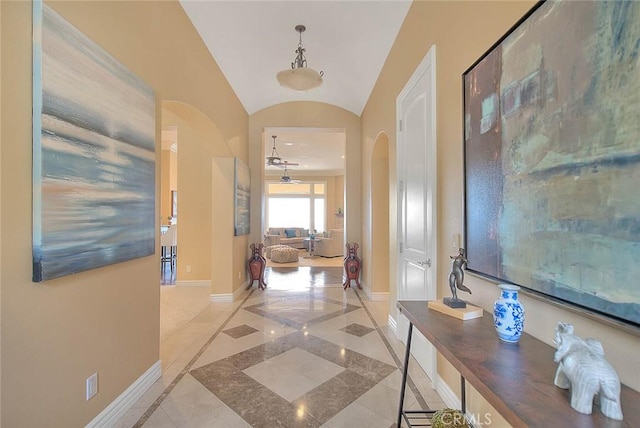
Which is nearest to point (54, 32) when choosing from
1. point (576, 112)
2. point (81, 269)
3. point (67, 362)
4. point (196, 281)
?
point (81, 269)

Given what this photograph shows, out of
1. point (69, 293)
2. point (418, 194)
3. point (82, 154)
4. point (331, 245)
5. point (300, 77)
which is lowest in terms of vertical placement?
point (331, 245)

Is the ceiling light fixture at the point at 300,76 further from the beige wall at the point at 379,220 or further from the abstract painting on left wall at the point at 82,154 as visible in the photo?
the beige wall at the point at 379,220

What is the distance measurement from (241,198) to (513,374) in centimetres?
444

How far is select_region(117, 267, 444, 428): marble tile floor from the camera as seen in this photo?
1968 mm

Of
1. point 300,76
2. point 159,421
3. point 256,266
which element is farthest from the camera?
point 256,266

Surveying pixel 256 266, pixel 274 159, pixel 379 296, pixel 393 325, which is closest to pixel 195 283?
pixel 256 266

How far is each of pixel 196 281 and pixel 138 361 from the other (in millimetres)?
3677

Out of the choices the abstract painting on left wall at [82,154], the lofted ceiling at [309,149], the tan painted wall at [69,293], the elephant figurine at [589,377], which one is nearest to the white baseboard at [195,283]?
the lofted ceiling at [309,149]

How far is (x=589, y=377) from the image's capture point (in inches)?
29.7

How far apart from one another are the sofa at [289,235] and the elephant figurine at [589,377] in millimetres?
10282

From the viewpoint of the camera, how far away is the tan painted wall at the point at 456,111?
38.3 inches

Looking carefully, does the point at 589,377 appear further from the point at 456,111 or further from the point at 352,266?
the point at 352,266

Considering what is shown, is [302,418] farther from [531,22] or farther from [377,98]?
[377,98]

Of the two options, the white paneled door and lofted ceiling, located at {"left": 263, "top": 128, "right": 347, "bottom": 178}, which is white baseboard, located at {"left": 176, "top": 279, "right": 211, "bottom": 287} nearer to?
lofted ceiling, located at {"left": 263, "top": 128, "right": 347, "bottom": 178}
